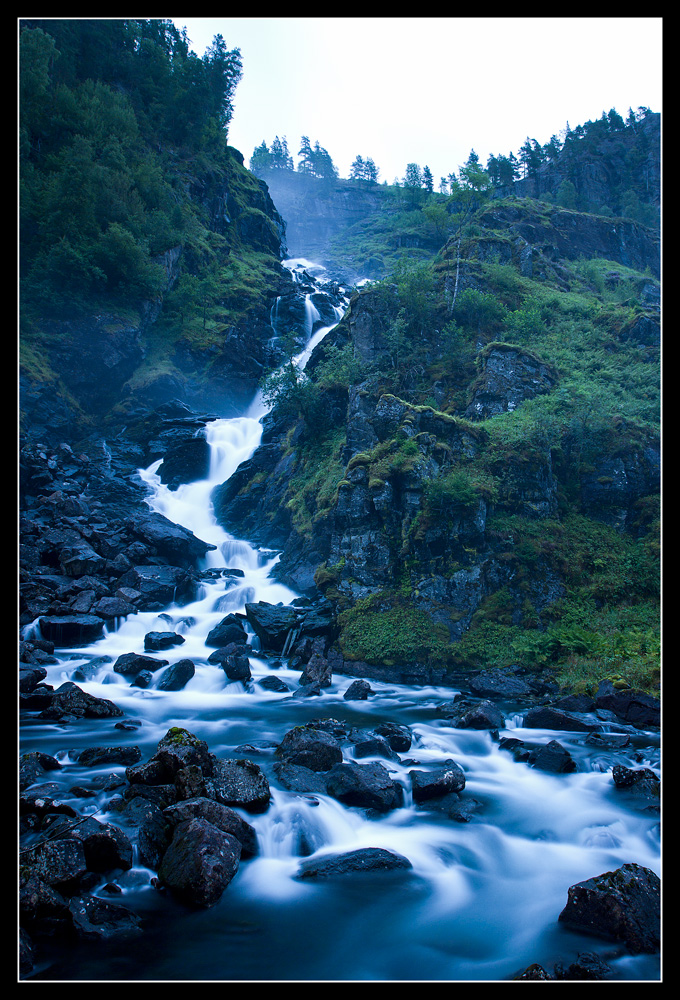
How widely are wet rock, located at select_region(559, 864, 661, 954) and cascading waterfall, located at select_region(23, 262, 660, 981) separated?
0.14 m

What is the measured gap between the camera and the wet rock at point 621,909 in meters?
5.05

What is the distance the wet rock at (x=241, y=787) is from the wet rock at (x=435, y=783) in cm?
246

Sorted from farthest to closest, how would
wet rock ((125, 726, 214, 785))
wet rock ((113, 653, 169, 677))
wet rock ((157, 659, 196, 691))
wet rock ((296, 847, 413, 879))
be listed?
wet rock ((113, 653, 169, 677)) → wet rock ((157, 659, 196, 691)) → wet rock ((125, 726, 214, 785)) → wet rock ((296, 847, 413, 879))

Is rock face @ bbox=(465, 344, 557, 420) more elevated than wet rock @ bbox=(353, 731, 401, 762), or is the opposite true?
rock face @ bbox=(465, 344, 557, 420)

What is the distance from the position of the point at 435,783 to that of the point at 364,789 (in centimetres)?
126

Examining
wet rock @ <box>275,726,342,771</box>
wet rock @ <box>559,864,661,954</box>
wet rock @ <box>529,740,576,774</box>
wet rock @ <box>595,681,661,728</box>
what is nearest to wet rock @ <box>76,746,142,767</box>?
wet rock @ <box>275,726,342,771</box>

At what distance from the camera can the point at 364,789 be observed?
8.12m

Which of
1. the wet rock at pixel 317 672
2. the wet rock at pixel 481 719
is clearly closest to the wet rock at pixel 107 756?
the wet rock at pixel 317 672

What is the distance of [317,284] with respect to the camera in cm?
5428

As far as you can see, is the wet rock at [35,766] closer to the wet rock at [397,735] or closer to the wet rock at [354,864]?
the wet rock at [354,864]

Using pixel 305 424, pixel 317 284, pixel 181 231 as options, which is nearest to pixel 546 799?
pixel 305 424

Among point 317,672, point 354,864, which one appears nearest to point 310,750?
point 354,864

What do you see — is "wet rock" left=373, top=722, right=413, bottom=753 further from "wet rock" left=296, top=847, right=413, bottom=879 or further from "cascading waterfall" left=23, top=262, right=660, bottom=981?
"wet rock" left=296, top=847, right=413, bottom=879

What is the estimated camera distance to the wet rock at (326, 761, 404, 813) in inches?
318
